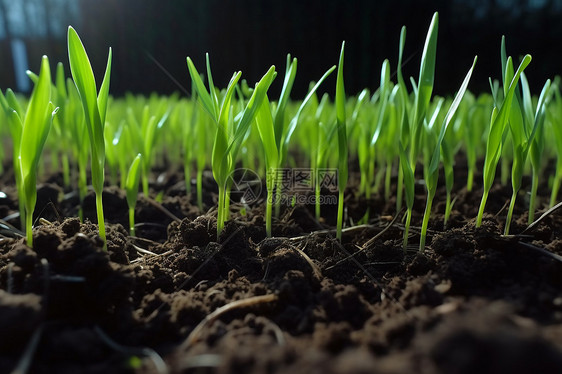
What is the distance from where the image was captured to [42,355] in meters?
0.59

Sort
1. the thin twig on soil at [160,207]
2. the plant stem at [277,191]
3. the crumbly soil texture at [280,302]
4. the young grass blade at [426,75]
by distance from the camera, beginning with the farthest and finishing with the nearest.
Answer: the thin twig on soil at [160,207] < the plant stem at [277,191] < the young grass blade at [426,75] < the crumbly soil texture at [280,302]

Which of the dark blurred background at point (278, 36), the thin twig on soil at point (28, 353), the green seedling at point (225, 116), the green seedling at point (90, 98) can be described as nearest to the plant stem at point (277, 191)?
the green seedling at point (225, 116)

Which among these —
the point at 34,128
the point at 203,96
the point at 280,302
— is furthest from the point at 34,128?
the point at 280,302

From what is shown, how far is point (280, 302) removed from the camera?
75cm

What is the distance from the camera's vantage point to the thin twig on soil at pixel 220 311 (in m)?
0.63

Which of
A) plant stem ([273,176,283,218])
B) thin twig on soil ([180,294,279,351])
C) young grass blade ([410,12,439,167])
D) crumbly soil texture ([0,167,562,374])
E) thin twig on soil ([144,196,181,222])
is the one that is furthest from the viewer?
thin twig on soil ([144,196,181,222])

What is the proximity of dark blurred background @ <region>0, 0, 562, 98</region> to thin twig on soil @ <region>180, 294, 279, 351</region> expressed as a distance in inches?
219

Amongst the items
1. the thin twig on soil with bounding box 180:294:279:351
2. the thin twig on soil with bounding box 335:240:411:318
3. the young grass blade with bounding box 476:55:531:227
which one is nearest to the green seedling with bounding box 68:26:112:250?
the thin twig on soil with bounding box 180:294:279:351

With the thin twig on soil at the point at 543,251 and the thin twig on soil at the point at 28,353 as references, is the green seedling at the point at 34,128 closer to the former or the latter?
the thin twig on soil at the point at 28,353

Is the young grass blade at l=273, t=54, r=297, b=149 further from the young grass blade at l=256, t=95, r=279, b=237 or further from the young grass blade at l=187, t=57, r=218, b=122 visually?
the young grass blade at l=187, t=57, r=218, b=122

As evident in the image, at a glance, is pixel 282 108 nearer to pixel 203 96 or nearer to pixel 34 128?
pixel 203 96

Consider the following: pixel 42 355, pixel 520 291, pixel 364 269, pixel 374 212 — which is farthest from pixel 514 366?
pixel 374 212

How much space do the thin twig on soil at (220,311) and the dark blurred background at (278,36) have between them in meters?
5.57

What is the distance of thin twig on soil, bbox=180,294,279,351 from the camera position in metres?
0.63
